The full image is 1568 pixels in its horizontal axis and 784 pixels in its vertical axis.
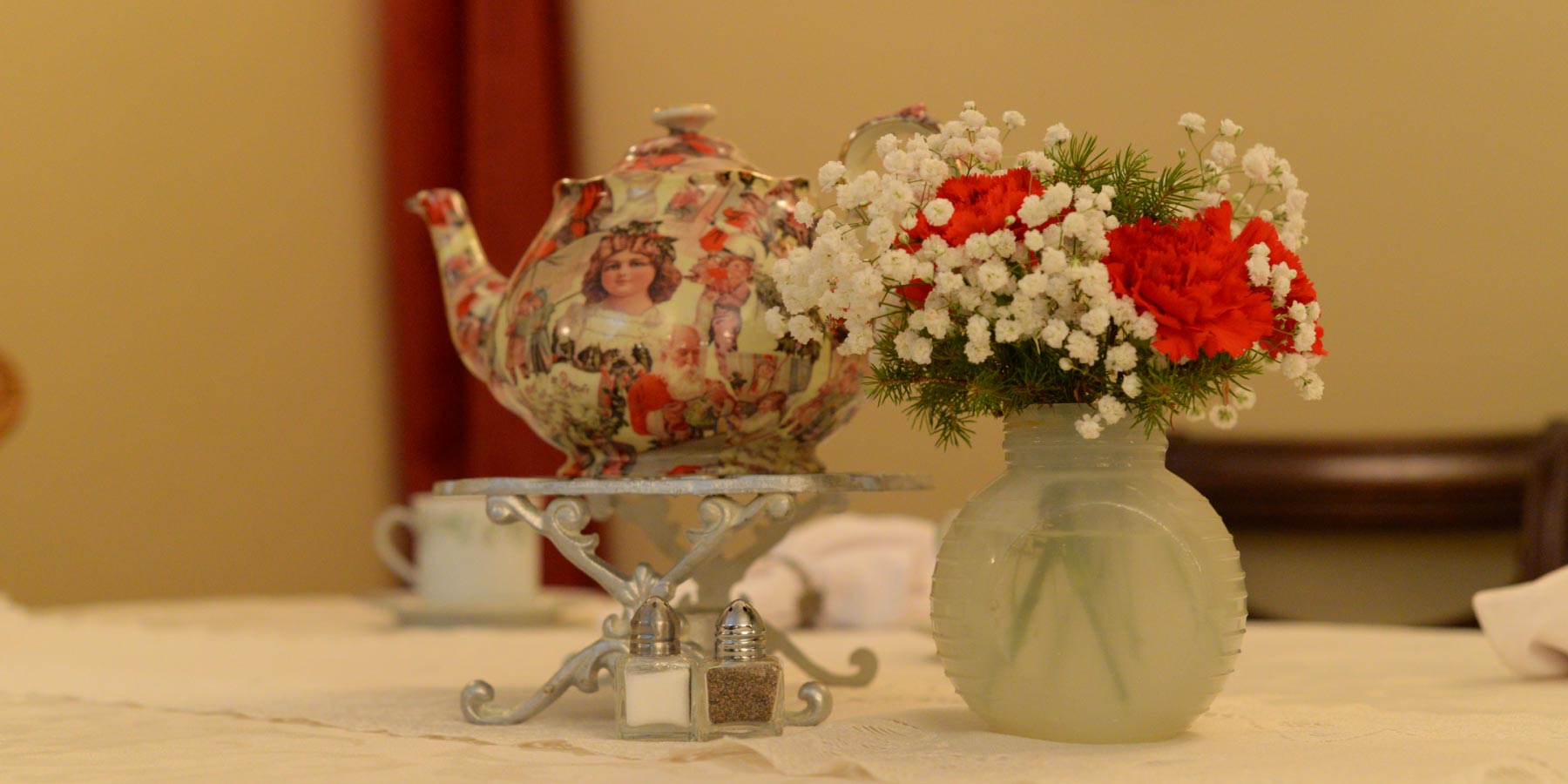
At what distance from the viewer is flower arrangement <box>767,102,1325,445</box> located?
68 centimetres

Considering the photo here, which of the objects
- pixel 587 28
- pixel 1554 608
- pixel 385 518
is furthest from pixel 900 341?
pixel 587 28

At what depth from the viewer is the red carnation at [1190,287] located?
0.68 metres

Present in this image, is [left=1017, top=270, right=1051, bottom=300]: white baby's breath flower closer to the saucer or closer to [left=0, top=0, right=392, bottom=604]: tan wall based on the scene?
the saucer

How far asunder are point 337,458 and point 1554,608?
2.10 m

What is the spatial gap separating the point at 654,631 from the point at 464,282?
12.9 inches

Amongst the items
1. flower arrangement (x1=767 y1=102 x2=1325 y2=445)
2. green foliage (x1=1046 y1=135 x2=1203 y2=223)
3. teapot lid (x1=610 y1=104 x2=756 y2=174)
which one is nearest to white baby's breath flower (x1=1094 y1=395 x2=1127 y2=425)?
flower arrangement (x1=767 y1=102 x2=1325 y2=445)

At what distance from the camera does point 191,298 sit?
7.93 ft

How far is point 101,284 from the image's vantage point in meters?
2.29

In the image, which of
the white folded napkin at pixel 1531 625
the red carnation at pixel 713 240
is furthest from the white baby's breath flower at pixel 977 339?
the white folded napkin at pixel 1531 625

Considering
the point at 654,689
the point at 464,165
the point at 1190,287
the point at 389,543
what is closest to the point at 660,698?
the point at 654,689

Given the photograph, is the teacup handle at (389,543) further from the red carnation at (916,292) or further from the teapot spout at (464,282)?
the red carnation at (916,292)

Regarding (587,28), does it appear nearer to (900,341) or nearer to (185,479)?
(185,479)

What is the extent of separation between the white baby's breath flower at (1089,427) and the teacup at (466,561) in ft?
2.73

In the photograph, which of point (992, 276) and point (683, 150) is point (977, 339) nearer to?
point (992, 276)
